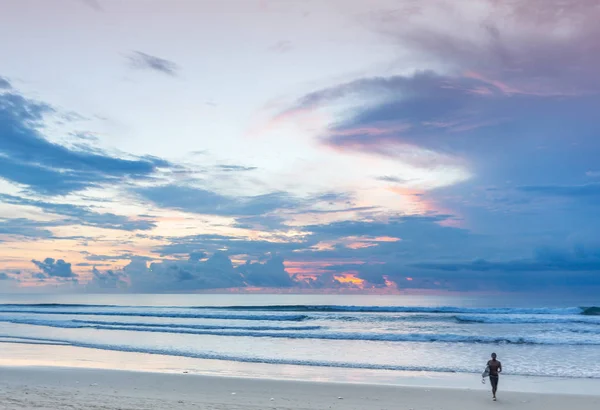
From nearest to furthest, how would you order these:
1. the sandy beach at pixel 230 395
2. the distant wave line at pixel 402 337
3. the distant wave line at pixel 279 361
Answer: the sandy beach at pixel 230 395 → the distant wave line at pixel 279 361 → the distant wave line at pixel 402 337

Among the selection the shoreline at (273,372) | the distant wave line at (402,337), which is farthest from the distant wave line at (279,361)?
the distant wave line at (402,337)

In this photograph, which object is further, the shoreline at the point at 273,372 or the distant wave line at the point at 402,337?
the distant wave line at the point at 402,337

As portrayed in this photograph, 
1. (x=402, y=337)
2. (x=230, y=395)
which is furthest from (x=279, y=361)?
(x=402, y=337)

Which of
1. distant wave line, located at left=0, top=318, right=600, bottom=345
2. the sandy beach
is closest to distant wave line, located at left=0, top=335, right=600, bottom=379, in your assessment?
the sandy beach

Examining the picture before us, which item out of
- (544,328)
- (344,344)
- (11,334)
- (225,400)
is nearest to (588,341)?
(544,328)

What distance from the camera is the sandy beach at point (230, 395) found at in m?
14.5

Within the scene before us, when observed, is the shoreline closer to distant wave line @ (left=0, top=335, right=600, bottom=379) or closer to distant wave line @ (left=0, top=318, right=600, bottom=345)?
distant wave line @ (left=0, top=335, right=600, bottom=379)

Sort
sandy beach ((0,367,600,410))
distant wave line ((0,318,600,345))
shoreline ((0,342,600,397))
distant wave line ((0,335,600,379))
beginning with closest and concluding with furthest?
sandy beach ((0,367,600,410)), shoreline ((0,342,600,397)), distant wave line ((0,335,600,379)), distant wave line ((0,318,600,345))

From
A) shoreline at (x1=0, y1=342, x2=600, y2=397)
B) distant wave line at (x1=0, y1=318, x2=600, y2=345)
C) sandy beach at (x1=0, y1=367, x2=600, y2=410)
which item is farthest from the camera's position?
distant wave line at (x1=0, y1=318, x2=600, y2=345)

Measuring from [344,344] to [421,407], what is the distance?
16881 mm

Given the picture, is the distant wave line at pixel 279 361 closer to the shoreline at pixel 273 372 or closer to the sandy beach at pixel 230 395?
the shoreline at pixel 273 372

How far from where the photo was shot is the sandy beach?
14.5 metres

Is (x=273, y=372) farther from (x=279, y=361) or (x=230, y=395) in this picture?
(x=230, y=395)

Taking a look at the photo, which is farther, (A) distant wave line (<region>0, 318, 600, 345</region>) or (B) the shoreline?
(A) distant wave line (<region>0, 318, 600, 345</region>)
